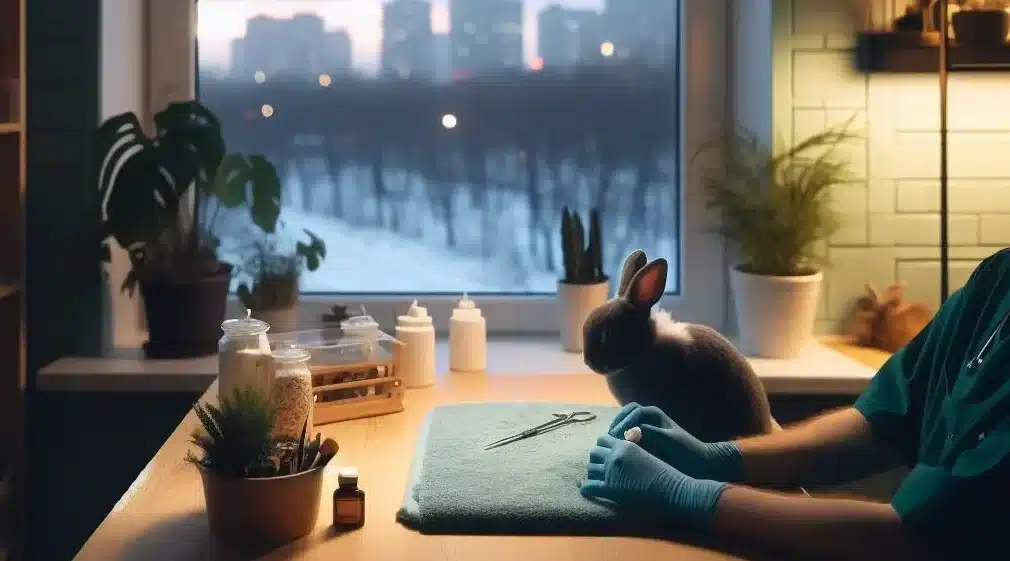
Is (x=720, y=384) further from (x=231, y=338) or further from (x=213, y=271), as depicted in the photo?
(x=213, y=271)

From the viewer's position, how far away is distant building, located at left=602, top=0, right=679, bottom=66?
8.72 feet

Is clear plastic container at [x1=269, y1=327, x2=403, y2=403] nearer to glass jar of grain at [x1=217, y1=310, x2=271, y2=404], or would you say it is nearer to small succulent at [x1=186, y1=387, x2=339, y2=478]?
glass jar of grain at [x1=217, y1=310, x2=271, y2=404]

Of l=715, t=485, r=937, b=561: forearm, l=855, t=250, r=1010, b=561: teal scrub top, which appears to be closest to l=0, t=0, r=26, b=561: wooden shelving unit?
l=715, t=485, r=937, b=561: forearm

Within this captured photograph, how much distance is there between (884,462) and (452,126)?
1.39 meters

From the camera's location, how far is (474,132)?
268 centimetres

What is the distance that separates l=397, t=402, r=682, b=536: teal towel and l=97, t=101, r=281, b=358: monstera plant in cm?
69

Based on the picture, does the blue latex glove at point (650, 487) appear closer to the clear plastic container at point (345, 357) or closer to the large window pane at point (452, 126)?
the clear plastic container at point (345, 357)

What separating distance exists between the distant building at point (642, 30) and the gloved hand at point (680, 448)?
1.29m

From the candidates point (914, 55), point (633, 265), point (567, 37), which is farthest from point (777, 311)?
point (567, 37)

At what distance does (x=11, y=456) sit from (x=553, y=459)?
1.21 metres

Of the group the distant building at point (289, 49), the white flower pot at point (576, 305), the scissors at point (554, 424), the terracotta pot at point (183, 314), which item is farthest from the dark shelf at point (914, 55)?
the terracotta pot at point (183, 314)

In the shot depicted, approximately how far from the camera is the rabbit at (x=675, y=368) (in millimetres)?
1612

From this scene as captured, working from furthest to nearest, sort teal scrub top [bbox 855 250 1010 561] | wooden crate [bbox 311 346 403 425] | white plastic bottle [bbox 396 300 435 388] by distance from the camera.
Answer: white plastic bottle [bbox 396 300 435 388] < wooden crate [bbox 311 346 403 425] < teal scrub top [bbox 855 250 1010 561]

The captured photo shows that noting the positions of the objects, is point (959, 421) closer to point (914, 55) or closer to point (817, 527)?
point (817, 527)
